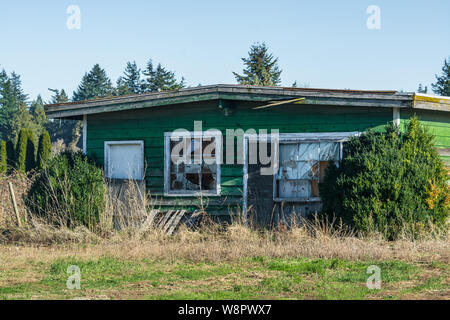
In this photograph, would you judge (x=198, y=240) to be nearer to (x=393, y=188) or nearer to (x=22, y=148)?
(x=393, y=188)

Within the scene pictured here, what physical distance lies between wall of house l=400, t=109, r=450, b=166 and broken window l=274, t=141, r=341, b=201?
5.39 ft

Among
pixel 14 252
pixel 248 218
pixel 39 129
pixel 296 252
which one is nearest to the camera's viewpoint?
pixel 296 252

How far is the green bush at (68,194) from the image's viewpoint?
11.6 metres

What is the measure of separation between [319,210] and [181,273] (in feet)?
14.0

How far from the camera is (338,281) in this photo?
702 cm

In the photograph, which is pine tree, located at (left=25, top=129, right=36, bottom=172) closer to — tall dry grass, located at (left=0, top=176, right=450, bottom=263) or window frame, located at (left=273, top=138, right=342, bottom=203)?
tall dry grass, located at (left=0, top=176, right=450, bottom=263)

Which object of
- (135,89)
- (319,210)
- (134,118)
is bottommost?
(319,210)

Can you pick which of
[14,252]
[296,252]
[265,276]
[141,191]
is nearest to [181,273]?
[265,276]

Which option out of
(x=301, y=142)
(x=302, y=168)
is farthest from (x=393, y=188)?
(x=301, y=142)

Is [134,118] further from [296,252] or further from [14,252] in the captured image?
[296,252]

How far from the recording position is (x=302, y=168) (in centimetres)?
1148

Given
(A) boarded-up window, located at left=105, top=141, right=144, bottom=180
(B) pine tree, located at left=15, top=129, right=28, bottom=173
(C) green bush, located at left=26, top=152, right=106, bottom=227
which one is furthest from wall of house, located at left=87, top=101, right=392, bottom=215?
(B) pine tree, located at left=15, top=129, right=28, bottom=173

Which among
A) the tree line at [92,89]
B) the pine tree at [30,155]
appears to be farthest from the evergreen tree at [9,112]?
the pine tree at [30,155]
